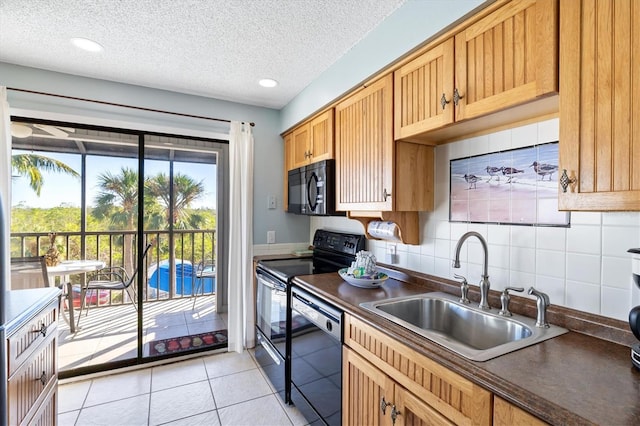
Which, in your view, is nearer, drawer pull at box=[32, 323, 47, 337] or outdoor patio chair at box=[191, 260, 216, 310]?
drawer pull at box=[32, 323, 47, 337]

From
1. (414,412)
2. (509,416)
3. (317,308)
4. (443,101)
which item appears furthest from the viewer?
(317,308)

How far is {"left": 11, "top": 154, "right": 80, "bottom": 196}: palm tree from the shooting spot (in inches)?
96.4

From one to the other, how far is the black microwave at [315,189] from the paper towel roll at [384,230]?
33 cm

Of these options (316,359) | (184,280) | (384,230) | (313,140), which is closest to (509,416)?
(316,359)

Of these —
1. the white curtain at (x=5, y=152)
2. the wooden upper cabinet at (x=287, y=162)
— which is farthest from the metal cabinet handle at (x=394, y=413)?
the white curtain at (x=5, y=152)

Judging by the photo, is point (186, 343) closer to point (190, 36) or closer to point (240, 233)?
point (240, 233)

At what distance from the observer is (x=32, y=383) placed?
1335 mm

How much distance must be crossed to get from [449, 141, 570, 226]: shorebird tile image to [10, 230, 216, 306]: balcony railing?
105 inches

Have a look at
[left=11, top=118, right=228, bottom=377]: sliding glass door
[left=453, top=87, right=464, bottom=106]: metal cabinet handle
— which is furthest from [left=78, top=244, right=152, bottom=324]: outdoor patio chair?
[left=453, top=87, right=464, bottom=106]: metal cabinet handle

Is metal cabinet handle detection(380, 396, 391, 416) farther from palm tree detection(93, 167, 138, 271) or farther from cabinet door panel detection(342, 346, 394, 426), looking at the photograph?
palm tree detection(93, 167, 138, 271)

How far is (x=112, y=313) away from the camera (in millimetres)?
3193

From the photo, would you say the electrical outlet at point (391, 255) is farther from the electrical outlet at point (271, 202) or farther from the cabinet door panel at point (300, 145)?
the electrical outlet at point (271, 202)

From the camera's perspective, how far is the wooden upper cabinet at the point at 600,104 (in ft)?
2.72

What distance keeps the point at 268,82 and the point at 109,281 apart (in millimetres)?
2499
